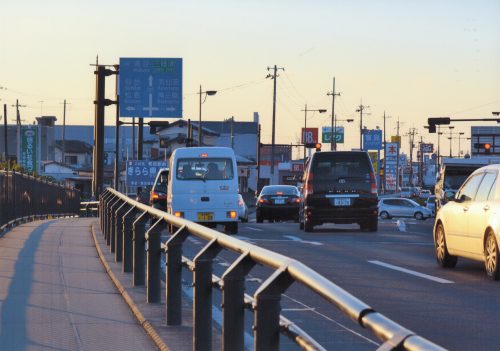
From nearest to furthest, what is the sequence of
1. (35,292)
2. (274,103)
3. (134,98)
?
(35,292), (134,98), (274,103)

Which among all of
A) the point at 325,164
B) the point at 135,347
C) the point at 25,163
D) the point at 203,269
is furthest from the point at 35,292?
the point at 25,163

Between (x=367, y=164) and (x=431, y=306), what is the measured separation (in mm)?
16578

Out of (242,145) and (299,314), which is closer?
(299,314)

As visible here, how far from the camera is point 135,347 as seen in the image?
27.7 ft

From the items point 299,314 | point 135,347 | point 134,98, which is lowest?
point 135,347

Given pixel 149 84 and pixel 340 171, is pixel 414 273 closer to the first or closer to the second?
pixel 340 171

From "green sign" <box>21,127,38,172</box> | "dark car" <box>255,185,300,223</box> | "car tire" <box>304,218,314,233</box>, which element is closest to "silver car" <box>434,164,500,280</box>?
"car tire" <box>304,218,314,233</box>

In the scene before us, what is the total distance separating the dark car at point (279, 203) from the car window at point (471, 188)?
24.7m

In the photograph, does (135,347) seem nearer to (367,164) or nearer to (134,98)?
(367,164)

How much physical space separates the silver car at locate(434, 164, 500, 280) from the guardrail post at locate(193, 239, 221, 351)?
6.92 meters

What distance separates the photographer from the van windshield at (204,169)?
27312 millimetres

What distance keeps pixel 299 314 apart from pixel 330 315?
57cm

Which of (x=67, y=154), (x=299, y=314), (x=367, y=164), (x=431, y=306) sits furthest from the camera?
(x=67, y=154)

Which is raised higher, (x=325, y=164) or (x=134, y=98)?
(x=134, y=98)
